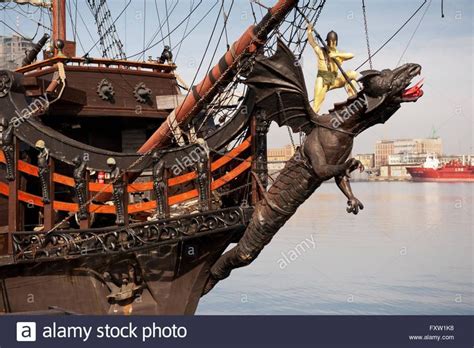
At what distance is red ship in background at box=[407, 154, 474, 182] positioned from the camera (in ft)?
167

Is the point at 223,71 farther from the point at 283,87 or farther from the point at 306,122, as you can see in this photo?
the point at 306,122

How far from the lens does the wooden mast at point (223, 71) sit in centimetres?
592

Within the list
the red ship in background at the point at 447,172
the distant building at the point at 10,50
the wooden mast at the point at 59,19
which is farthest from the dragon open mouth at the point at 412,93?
the red ship in background at the point at 447,172

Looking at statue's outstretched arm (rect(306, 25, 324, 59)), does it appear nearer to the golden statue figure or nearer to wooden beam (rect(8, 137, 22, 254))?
the golden statue figure

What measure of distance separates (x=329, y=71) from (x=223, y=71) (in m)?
1.04

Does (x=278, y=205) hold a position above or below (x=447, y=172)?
below

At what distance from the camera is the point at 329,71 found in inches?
233

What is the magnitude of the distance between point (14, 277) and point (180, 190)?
72.8 inches

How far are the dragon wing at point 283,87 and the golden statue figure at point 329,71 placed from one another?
0.26m

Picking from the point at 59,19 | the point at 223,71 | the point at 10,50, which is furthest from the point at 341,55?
the point at 10,50

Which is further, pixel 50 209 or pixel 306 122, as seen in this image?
pixel 50 209

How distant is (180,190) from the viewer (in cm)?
691

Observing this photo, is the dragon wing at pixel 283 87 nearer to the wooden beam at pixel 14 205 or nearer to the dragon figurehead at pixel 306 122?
the dragon figurehead at pixel 306 122

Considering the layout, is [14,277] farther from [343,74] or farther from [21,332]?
[343,74]
